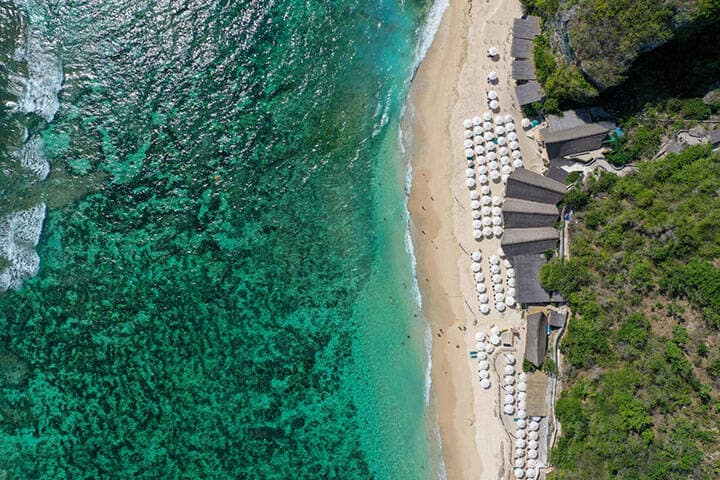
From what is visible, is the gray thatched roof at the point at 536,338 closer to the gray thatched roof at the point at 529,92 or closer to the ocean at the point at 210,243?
the ocean at the point at 210,243

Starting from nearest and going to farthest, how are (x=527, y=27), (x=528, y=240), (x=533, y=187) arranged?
(x=528, y=240)
(x=533, y=187)
(x=527, y=27)

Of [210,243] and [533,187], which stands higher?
[533,187]

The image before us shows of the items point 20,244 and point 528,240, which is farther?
point 20,244

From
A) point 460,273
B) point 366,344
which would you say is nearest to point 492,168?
point 460,273

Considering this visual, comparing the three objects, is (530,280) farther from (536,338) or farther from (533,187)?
(533,187)

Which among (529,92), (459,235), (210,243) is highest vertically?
(529,92)

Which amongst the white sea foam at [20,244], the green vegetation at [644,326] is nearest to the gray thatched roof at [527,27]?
the green vegetation at [644,326]

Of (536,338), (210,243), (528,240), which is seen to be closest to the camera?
(536,338)

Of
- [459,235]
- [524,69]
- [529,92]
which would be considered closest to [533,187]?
[459,235]
